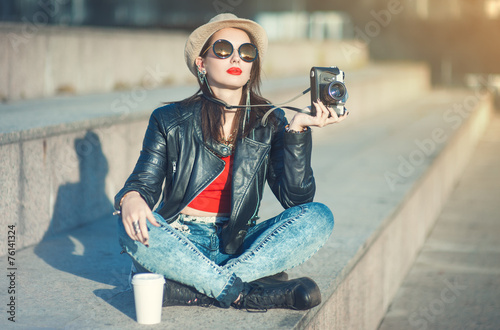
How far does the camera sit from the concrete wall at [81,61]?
5934 mm

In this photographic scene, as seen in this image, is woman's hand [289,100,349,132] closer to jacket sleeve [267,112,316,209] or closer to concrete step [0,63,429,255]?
jacket sleeve [267,112,316,209]

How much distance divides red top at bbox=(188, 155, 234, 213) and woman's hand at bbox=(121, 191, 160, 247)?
0.41m

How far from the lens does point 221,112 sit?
2766 mm

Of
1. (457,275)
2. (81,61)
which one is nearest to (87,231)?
(457,275)

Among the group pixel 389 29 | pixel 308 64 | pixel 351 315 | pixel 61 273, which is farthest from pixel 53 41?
pixel 389 29

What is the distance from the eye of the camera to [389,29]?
2325 centimetres

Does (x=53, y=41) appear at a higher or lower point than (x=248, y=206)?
higher

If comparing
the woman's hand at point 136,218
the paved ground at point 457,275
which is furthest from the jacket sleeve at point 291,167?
the paved ground at point 457,275

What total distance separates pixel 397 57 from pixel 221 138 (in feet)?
72.2

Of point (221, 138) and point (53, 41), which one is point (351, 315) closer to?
point (221, 138)

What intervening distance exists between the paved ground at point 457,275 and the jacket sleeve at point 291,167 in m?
1.63

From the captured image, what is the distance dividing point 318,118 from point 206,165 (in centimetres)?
49

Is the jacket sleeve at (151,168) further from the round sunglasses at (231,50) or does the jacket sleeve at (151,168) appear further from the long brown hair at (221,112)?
the round sunglasses at (231,50)

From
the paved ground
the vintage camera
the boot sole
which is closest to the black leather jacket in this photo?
the vintage camera
